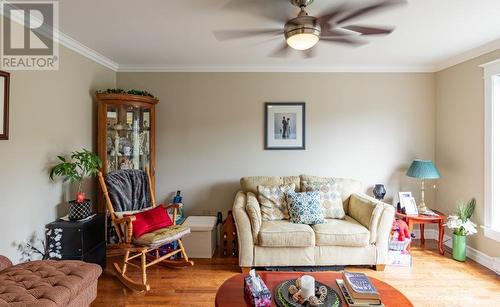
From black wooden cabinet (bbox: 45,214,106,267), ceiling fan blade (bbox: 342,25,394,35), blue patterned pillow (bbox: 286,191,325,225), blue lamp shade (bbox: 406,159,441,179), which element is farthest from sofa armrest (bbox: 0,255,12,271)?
blue lamp shade (bbox: 406,159,441,179)

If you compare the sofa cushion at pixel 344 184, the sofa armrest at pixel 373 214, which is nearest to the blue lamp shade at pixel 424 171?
the sofa cushion at pixel 344 184

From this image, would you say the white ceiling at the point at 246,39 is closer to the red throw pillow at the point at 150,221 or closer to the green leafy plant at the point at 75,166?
the green leafy plant at the point at 75,166

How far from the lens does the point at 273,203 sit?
131 inches

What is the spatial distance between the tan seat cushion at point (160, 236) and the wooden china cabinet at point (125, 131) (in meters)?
1.01

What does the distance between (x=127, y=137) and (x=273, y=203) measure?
6.66 ft

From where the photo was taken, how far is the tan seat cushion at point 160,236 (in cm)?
269

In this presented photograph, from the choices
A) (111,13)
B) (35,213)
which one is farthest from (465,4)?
(35,213)

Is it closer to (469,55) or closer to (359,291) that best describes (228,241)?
(359,291)

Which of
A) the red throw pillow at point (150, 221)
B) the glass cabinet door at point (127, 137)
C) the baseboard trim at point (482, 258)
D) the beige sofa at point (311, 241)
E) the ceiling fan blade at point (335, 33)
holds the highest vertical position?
the ceiling fan blade at point (335, 33)

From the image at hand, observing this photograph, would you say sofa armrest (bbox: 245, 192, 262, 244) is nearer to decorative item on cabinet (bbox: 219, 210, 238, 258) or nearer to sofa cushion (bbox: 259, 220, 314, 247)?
sofa cushion (bbox: 259, 220, 314, 247)

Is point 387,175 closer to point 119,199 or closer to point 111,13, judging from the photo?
point 119,199

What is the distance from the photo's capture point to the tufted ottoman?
1578 mm

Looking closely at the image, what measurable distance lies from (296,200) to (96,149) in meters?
2.57

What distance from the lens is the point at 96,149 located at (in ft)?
11.8
